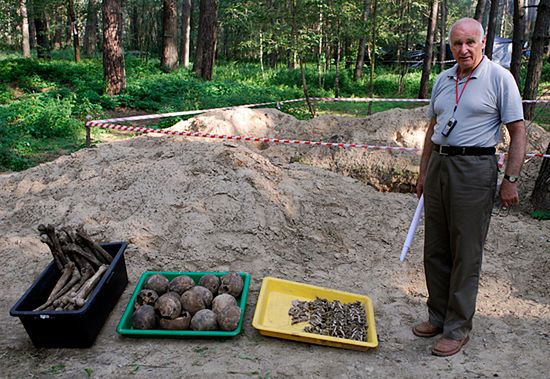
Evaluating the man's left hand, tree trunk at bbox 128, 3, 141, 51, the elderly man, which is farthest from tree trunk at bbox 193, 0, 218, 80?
tree trunk at bbox 128, 3, 141, 51

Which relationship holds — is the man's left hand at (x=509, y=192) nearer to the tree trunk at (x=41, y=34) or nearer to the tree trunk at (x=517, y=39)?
the tree trunk at (x=517, y=39)

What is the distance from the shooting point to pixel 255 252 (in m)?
4.70

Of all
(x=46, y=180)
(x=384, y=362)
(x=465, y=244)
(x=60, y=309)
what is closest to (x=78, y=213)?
(x=46, y=180)

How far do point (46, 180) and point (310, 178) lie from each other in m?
3.43

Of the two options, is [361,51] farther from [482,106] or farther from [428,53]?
[482,106]

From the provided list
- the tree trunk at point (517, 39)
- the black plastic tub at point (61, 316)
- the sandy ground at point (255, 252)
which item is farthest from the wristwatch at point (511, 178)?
the tree trunk at point (517, 39)

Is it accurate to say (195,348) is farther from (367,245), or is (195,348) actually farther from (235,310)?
(367,245)

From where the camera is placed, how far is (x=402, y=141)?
8.72 meters

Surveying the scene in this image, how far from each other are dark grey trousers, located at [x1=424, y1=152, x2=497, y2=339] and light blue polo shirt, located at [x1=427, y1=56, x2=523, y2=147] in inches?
5.5

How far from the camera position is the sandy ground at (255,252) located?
323cm

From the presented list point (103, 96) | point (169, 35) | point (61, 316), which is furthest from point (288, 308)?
point (169, 35)

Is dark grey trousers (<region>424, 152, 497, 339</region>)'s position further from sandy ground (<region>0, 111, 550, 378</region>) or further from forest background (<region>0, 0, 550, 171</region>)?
forest background (<region>0, 0, 550, 171</region>)

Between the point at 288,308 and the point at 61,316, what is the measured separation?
175cm

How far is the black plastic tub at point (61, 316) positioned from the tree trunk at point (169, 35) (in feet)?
51.8
